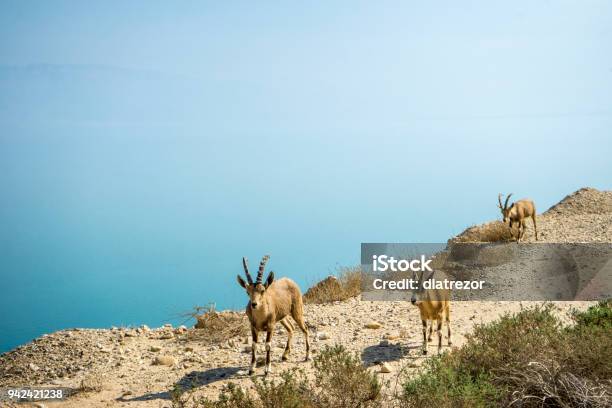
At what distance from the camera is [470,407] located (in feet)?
24.5

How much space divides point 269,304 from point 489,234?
15486 mm

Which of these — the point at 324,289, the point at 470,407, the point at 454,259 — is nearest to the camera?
the point at 470,407

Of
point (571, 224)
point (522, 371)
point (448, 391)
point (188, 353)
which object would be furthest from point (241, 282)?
point (571, 224)

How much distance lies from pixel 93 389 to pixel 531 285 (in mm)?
12476

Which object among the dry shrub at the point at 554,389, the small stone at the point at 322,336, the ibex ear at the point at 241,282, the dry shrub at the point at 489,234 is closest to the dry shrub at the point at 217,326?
the small stone at the point at 322,336

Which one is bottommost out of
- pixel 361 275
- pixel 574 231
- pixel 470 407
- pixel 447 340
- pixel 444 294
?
pixel 470 407

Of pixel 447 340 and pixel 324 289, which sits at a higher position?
pixel 324 289

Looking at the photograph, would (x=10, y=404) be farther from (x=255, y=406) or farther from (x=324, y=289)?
(x=324, y=289)

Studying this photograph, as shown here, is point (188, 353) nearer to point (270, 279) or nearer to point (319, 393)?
point (270, 279)

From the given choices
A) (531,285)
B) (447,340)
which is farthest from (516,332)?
(531,285)

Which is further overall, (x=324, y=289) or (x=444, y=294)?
(x=324, y=289)

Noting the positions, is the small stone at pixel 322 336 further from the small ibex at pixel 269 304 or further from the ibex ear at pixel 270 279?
the ibex ear at pixel 270 279

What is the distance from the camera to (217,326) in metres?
13.6

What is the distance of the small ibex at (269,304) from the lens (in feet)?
32.3
